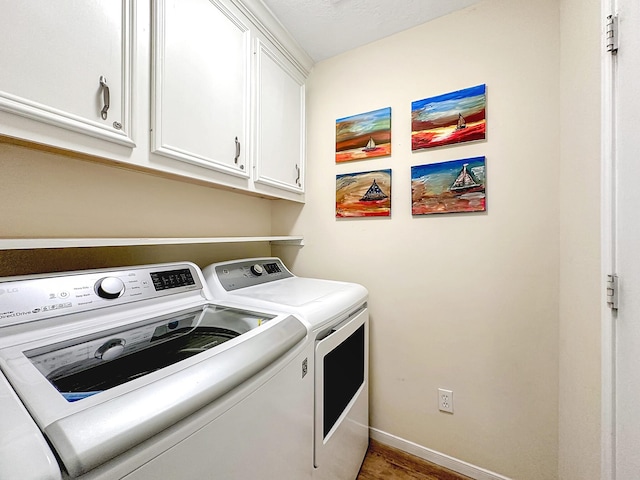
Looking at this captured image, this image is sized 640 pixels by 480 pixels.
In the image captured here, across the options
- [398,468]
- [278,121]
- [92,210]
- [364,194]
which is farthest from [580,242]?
[92,210]

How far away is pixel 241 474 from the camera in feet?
1.94

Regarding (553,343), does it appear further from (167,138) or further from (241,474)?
(167,138)

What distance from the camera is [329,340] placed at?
3.36 feet

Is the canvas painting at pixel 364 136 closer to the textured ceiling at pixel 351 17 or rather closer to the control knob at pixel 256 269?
the textured ceiling at pixel 351 17

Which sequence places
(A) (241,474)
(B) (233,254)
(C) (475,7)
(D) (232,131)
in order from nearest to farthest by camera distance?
(A) (241,474), (D) (232,131), (C) (475,7), (B) (233,254)

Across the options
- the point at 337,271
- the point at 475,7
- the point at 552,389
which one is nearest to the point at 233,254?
the point at 337,271

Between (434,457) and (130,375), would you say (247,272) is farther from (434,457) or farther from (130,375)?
(434,457)

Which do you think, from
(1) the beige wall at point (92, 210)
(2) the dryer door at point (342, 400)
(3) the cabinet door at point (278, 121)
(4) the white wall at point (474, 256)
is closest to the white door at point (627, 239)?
(4) the white wall at point (474, 256)

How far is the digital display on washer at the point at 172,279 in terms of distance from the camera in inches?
40.5

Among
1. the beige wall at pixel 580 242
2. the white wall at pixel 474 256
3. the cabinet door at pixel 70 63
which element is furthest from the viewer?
the white wall at pixel 474 256

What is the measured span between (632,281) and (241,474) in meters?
1.14

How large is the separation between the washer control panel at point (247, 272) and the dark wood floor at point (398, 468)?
45.6 inches

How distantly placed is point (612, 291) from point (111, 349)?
1.45 metres

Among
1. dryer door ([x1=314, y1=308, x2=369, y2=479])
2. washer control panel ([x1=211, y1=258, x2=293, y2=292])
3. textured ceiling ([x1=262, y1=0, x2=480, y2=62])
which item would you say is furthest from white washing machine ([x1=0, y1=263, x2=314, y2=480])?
textured ceiling ([x1=262, y1=0, x2=480, y2=62])
